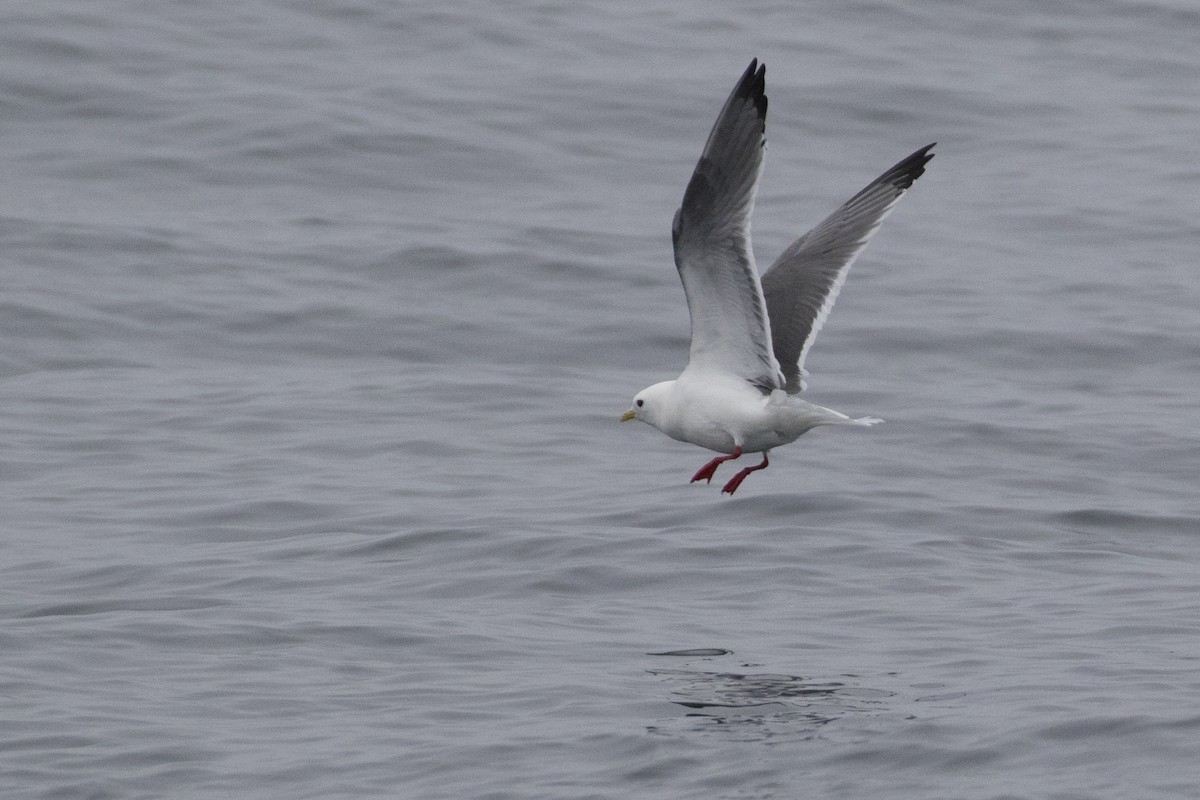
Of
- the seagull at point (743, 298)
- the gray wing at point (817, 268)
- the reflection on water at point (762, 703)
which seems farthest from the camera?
the gray wing at point (817, 268)

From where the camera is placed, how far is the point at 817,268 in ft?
37.2

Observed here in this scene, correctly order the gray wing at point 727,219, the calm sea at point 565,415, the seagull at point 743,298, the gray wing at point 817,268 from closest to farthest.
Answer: the calm sea at point 565,415 < the gray wing at point 727,219 < the seagull at point 743,298 < the gray wing at point 817,268

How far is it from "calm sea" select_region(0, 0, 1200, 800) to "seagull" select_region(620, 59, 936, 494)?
116 centimetres

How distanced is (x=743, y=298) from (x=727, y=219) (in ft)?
1.60

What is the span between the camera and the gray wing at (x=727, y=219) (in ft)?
31.6

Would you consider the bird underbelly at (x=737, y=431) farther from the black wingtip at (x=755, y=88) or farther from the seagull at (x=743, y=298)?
the black wingtip at (x=755, y=88)

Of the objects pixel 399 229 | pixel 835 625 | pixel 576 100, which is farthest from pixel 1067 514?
pixel 576 100

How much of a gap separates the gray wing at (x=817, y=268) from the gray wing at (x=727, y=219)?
30.9 inches

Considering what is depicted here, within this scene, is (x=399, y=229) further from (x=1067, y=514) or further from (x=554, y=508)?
(x=1067, y=514)

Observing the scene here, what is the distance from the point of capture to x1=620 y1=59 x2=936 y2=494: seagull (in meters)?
9.73

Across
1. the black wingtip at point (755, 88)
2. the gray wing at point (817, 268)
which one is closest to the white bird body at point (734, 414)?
the gray wing at point (817, 268)

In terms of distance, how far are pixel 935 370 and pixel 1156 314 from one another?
241 centimetres

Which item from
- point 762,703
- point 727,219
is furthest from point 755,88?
point 762,703

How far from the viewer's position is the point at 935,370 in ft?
53.4
